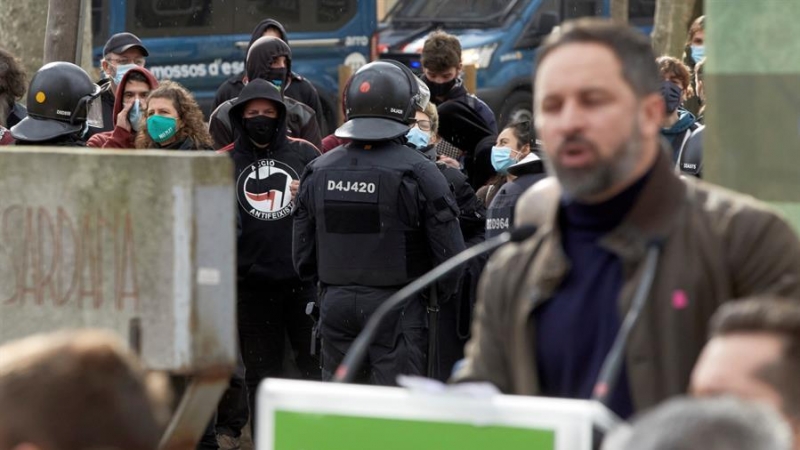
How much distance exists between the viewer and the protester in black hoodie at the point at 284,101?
9391 mm

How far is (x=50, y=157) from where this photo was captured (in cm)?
529

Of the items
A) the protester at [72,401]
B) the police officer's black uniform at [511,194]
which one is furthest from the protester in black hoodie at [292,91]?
the protester at [72,401]

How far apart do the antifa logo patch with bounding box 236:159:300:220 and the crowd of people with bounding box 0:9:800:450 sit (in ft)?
0.03

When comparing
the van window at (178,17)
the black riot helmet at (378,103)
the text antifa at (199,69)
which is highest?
the van window at (178,17)

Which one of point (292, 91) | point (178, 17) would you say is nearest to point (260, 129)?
point (292, 91)

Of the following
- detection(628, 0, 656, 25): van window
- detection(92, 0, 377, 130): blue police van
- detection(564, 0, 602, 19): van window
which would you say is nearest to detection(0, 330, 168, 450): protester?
detection(92, 0, 377, 130): blue police van

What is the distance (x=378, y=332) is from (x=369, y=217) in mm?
560

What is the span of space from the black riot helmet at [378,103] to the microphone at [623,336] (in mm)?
4728

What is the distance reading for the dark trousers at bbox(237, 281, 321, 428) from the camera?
28.4ft

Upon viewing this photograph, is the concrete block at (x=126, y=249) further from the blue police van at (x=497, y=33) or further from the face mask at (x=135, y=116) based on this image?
the blue police van at (x=497, y=33)

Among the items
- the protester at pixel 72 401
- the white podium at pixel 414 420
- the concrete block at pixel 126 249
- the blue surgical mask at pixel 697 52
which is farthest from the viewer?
the blue surgical mask at pixel 697 52

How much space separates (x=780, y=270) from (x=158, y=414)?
130 centimetres

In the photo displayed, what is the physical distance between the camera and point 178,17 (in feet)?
62.1

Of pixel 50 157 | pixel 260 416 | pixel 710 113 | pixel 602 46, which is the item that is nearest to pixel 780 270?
pixel 602 46
